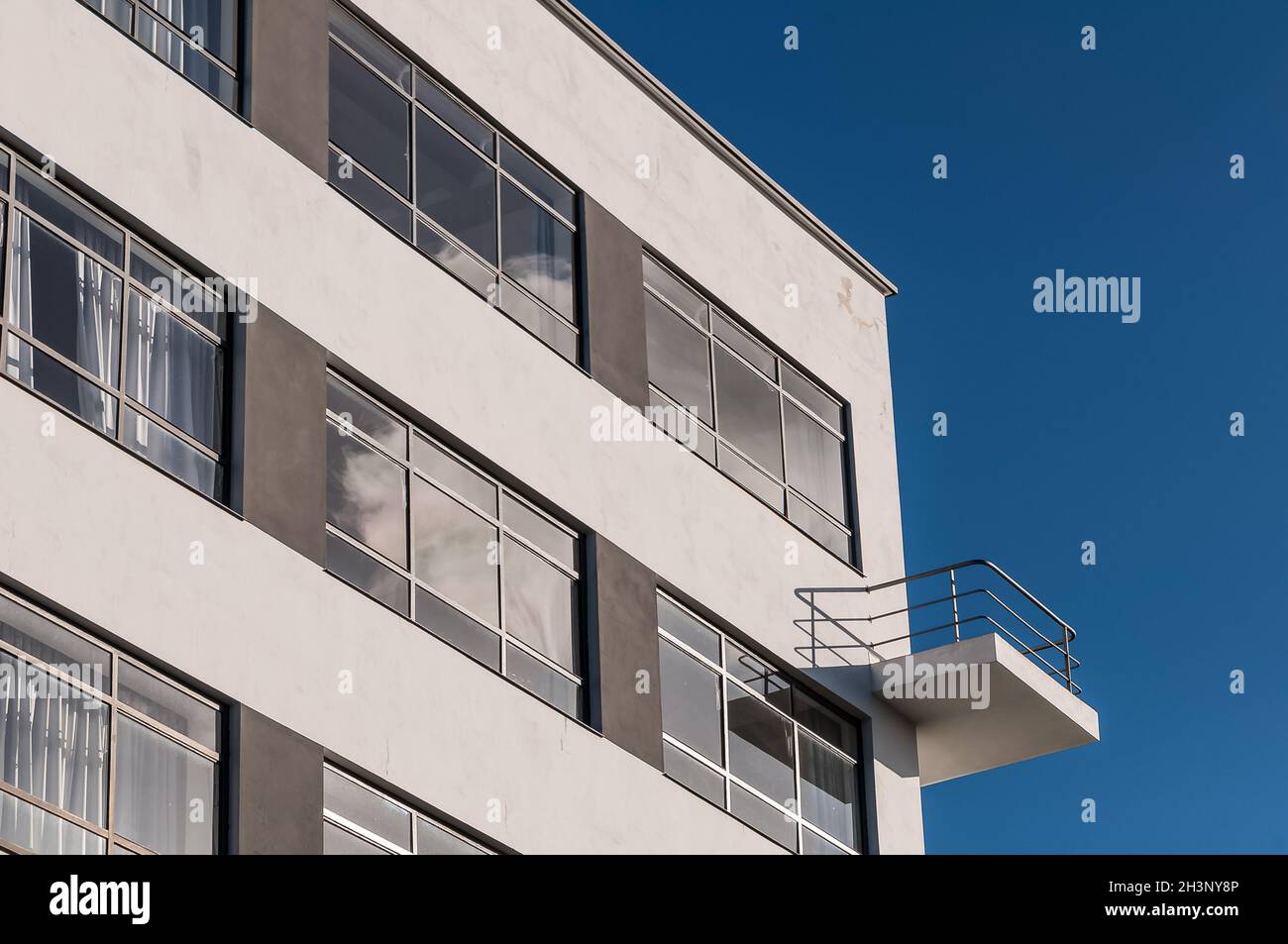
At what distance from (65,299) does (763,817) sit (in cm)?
913

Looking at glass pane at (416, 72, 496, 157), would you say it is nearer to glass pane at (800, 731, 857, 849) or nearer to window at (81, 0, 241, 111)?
window at (81, 0, 241, 111)

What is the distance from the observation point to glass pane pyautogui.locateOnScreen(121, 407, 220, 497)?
1652 centimetres

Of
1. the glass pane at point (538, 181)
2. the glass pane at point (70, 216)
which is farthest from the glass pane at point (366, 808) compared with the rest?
the glass pane at point (538, 181)

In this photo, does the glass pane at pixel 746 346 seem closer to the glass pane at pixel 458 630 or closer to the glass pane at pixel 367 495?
the glass pane at pixel 458 630

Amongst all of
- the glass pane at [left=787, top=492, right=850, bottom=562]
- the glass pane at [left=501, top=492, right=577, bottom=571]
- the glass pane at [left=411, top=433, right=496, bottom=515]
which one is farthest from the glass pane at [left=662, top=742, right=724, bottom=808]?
the glass pane at [left=787, top=492, right=850, bottom=562]

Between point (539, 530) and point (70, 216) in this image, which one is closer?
point (70, 216)

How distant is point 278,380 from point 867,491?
9.67 m

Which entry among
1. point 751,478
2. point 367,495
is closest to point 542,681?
point 367,495

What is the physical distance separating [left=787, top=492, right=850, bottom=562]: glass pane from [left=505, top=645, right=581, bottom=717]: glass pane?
4839mm

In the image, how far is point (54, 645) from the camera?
1516 centimetres

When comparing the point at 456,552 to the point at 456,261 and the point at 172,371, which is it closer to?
the point at 456,261
